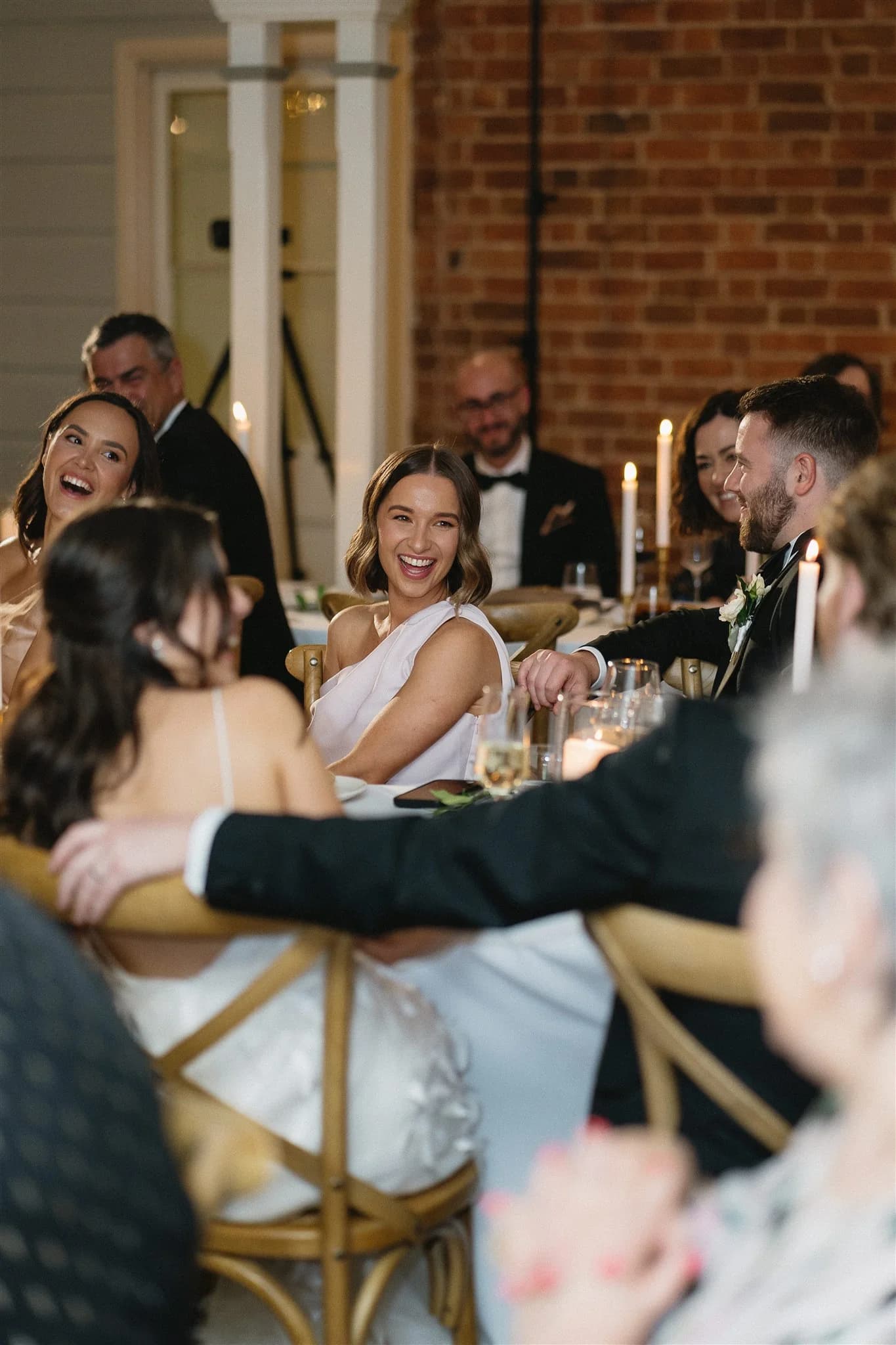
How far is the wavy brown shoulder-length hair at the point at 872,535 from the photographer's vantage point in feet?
4.13

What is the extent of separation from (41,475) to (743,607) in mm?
1405

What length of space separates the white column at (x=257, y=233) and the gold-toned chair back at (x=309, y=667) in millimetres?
1246

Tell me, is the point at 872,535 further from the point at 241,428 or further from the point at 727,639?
the point at 241,428

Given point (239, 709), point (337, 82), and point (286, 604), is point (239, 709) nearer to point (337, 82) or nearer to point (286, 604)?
point (286, 604)

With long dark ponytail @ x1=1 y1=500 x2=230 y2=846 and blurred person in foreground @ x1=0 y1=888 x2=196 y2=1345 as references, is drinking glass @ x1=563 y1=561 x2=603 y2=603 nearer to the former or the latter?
long dark ponytail @ x1=1 y1=500 x2=230 y2=846

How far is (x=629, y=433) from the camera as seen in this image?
17.5 ft

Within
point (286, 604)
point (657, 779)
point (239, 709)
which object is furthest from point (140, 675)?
point (286, 604)

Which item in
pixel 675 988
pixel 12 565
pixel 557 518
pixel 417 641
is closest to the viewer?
pixel 675 988

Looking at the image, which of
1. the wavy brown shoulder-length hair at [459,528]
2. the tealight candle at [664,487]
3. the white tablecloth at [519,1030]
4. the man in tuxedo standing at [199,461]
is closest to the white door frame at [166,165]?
the man in tuxedo standing at [199,461]

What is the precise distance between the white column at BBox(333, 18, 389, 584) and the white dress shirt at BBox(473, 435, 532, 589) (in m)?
0.53

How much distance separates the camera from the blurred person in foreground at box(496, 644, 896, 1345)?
2.94 ft

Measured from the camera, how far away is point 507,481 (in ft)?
16.0

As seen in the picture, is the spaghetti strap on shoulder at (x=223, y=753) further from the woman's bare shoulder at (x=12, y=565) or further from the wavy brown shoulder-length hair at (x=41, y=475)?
the woman's bare shoulder at (x=12, y=565)

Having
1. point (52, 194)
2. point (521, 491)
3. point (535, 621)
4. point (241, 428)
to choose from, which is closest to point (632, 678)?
point (535, 621)
